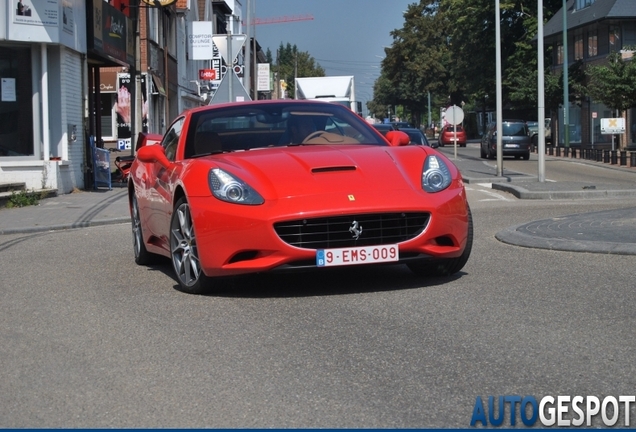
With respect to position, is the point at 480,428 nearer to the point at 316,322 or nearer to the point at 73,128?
the point at 316,322

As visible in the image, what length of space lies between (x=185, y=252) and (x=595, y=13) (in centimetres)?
5677

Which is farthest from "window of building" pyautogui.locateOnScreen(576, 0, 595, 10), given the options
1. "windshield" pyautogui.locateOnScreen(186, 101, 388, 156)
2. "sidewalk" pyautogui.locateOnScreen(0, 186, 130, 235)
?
"windshield" pyautogui.locateOnScreen(186, 101, 388, 156)

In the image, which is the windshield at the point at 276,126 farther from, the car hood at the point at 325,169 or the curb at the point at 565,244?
the curb at the point at 565,244

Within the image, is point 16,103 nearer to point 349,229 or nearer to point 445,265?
point 445,265

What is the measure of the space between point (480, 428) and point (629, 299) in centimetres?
319

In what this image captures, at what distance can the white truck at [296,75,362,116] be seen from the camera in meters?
37.1

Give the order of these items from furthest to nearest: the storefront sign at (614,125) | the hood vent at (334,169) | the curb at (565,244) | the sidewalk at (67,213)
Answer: the storefront sign at (614,125) → the sidewalk at (67,213) → the curb at (565,244) → the hood vent at (334,169)

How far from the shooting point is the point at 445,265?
773 centimetres

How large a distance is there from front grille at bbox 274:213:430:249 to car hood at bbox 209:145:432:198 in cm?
21

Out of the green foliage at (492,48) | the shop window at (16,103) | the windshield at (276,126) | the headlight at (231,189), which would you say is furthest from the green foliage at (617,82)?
the headlight at (231,189)

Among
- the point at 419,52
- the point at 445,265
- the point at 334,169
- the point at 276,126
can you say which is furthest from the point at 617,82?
the point at 419,52

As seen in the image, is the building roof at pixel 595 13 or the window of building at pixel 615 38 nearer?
the building roof at pixel 595 13

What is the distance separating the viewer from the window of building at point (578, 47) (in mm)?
65331

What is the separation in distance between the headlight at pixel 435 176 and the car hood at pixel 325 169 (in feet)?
0.17
